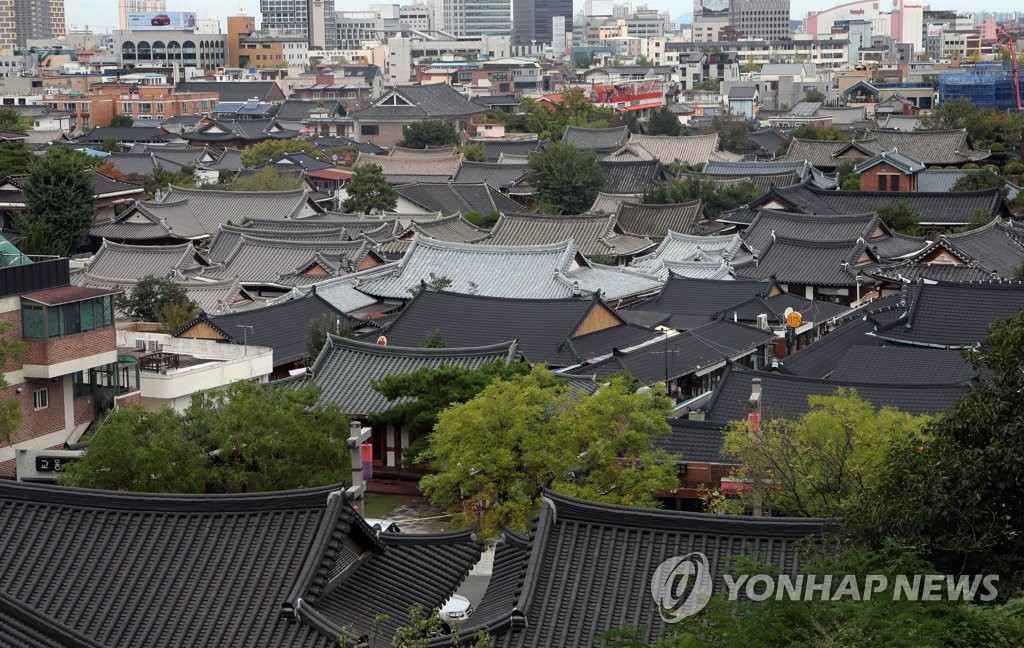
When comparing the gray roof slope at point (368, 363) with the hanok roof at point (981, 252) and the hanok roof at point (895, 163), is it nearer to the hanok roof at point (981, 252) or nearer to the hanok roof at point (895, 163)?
the hanok roof at point (981, 252)

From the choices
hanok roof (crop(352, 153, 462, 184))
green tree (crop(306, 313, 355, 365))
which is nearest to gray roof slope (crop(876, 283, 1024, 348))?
green tree (crop(306, 313, 355, 365))

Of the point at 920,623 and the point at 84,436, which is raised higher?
the point at 920,623

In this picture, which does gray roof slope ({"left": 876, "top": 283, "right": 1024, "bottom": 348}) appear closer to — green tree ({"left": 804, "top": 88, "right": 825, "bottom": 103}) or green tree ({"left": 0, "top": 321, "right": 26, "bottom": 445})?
green tree ({"left": 0, "top": 321, "right": 26, "bottom": 445})

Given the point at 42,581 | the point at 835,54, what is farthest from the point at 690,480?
the point at 835,54

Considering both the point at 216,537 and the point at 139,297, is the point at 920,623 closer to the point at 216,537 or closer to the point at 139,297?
the point at 216,537

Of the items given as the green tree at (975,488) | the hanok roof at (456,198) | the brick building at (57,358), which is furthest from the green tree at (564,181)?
the green tree at (975,488)

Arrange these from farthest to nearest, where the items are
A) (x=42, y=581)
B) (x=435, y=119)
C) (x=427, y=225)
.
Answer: (x=435, y=119) < (x=427, y=225) < (x=42, y=581)

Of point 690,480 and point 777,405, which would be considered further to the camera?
point 777,405
